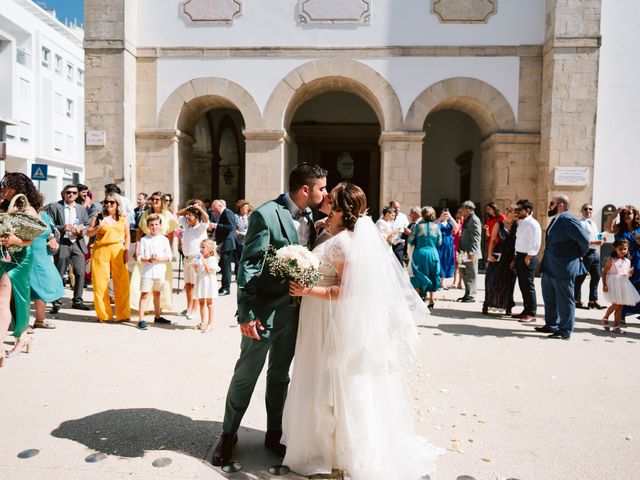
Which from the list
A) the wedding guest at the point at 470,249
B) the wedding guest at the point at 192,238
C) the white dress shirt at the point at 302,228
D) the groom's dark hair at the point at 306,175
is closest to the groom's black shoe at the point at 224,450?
the white dress shirt at the point at 302,228

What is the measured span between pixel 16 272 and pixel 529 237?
6631 mm

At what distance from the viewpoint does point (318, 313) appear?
3225 mm

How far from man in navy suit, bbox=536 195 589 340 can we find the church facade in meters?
6.13

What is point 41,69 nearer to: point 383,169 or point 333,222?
point 383,169

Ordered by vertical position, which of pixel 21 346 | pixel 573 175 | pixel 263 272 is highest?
pixel 573 175

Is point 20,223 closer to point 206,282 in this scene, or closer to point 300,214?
point 206,282

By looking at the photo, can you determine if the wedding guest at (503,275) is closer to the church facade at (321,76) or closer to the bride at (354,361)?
the church facade at (321,76)

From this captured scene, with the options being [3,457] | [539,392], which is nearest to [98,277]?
[3,457]

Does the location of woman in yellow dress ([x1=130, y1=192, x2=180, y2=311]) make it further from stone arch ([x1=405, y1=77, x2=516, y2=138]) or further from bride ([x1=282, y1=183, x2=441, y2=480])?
stone arch ([x1=405, y1=77, x2=516, y2=138])

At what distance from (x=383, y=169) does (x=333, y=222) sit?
1022 centimetres

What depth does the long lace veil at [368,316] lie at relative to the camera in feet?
9.93

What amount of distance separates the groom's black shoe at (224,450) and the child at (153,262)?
408cm

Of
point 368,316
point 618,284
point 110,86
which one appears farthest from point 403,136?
point 368,316

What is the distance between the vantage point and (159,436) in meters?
3.60
